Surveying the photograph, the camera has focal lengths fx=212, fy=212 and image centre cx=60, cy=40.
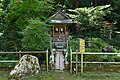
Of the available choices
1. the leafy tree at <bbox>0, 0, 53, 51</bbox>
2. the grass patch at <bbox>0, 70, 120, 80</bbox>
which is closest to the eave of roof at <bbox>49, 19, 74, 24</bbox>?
the leafy tree at <bbox>0, 0, 53, 51</bbox>

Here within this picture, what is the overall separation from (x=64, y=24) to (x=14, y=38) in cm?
407

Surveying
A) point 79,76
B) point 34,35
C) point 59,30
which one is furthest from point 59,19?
point 79,76

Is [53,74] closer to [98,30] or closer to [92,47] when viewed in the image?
[92,47]

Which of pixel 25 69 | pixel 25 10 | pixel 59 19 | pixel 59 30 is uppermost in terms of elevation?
pixel 25 10

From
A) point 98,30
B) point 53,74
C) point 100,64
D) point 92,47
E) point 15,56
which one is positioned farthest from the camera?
point 98,30

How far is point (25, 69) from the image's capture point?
10398 mm

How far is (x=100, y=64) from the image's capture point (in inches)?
475

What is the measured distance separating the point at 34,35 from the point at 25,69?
247 cm

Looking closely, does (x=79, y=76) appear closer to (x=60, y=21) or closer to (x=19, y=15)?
(x=19, y=15)

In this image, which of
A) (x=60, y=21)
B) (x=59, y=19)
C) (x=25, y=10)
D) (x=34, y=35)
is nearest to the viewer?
(x=34, y=35)

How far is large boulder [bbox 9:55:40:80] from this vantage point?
33.2ft

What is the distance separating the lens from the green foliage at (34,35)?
12172 mm

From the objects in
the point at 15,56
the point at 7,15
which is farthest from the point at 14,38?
the point at 15,56

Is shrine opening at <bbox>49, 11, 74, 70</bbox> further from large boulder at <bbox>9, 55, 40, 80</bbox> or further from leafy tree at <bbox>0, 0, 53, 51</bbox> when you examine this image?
large boulder at <bbox>9, 55, 40, 80</bbox>
